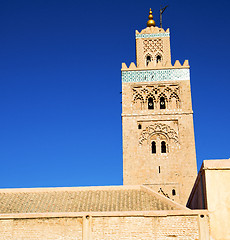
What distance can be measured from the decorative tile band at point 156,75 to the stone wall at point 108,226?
13061 mm

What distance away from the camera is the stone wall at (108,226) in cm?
1320

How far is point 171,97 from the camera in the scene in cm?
2502

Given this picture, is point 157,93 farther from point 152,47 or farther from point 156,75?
point 152,47

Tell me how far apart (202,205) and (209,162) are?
63.5 inches

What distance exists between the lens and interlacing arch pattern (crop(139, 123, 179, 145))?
24234mm

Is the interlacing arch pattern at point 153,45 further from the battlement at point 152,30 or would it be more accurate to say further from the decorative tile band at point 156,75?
the decorative tile band at point 156,75

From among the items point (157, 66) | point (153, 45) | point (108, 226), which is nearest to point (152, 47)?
point (153, 45)

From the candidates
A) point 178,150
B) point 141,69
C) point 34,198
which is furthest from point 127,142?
point 34,198

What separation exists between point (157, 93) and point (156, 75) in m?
1.11

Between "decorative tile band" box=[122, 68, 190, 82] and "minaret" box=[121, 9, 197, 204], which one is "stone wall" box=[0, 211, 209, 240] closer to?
"minaret" box=[121, 9, 197, 204]

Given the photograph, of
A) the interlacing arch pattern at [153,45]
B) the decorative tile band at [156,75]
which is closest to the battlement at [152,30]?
the interlacing arch pattern at [153,45]

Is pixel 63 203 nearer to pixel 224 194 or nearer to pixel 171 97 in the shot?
pixel 224 194

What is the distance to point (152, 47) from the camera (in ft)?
88.6

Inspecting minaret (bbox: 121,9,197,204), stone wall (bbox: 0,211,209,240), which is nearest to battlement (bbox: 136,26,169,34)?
minaret (bbox: 121,9,197,204)
